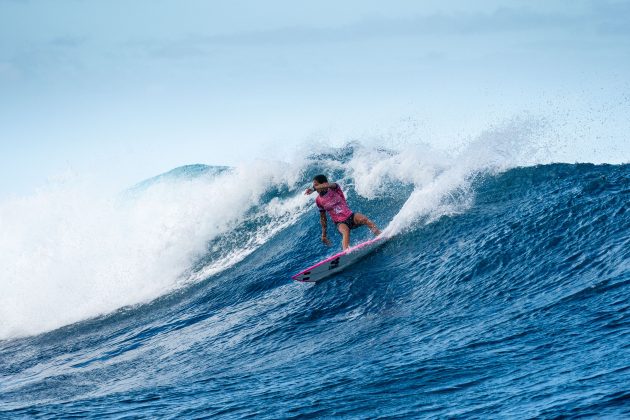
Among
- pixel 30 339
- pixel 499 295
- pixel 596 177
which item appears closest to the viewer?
pixel 499 295

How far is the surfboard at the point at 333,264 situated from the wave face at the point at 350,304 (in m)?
0.19

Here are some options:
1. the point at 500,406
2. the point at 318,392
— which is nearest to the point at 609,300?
the point at 500,406

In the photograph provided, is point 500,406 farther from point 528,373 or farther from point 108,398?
point 108,398

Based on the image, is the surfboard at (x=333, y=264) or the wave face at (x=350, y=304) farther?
the surfboard at (x=333, y=264)

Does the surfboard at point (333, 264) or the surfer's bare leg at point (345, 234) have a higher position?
the surfer's bare leg at point (345, 234)

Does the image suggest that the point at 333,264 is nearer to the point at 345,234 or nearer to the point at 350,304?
the point at 345,234

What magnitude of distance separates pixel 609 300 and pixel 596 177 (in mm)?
5229

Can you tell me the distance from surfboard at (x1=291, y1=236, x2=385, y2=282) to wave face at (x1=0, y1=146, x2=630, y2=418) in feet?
0.62

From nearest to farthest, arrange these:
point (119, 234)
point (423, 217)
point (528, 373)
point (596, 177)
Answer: point (528, 373) → point (596, 177) → point (423, 217) → point (119, 234)

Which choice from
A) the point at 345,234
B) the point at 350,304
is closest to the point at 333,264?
the point at 345,234

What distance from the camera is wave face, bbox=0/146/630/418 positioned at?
182 inches

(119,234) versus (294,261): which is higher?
(119,234)

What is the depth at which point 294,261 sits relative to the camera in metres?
11.4

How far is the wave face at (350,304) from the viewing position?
463 cm
